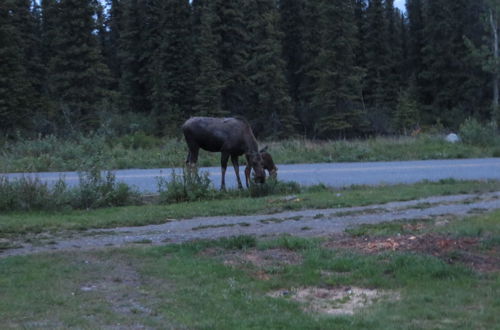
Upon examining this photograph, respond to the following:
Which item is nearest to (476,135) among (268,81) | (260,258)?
(260,258)

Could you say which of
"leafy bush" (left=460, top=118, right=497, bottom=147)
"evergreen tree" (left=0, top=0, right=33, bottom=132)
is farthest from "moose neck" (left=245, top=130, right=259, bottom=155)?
"evergreen tree" (left=0, top=0, right=33, bottom=132)

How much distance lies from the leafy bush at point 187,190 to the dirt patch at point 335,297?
8245 millimetres

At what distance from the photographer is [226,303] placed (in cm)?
677

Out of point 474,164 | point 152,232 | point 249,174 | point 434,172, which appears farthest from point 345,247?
point 474,164

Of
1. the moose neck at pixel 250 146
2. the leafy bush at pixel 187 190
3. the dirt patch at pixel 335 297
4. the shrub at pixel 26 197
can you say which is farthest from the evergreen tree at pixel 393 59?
the dirt patch at pixel 335 297

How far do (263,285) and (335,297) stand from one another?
0.86 meters

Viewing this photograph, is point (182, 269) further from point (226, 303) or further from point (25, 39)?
point (25, 39)

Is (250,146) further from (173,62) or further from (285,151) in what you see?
(173,62)

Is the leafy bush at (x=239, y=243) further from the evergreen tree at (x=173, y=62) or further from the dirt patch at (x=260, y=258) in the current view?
the evergreen tree at (x=173, y=62)

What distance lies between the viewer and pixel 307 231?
11133 mm

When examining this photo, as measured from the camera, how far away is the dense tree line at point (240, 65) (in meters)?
46.1

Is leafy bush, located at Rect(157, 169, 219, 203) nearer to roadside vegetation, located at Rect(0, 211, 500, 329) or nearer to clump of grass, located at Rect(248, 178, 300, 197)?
clump of grass, located at Rect(248, 178, 300, 197)

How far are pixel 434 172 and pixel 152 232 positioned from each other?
39.6ft

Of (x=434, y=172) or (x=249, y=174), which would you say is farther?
(x=434, y=172)
